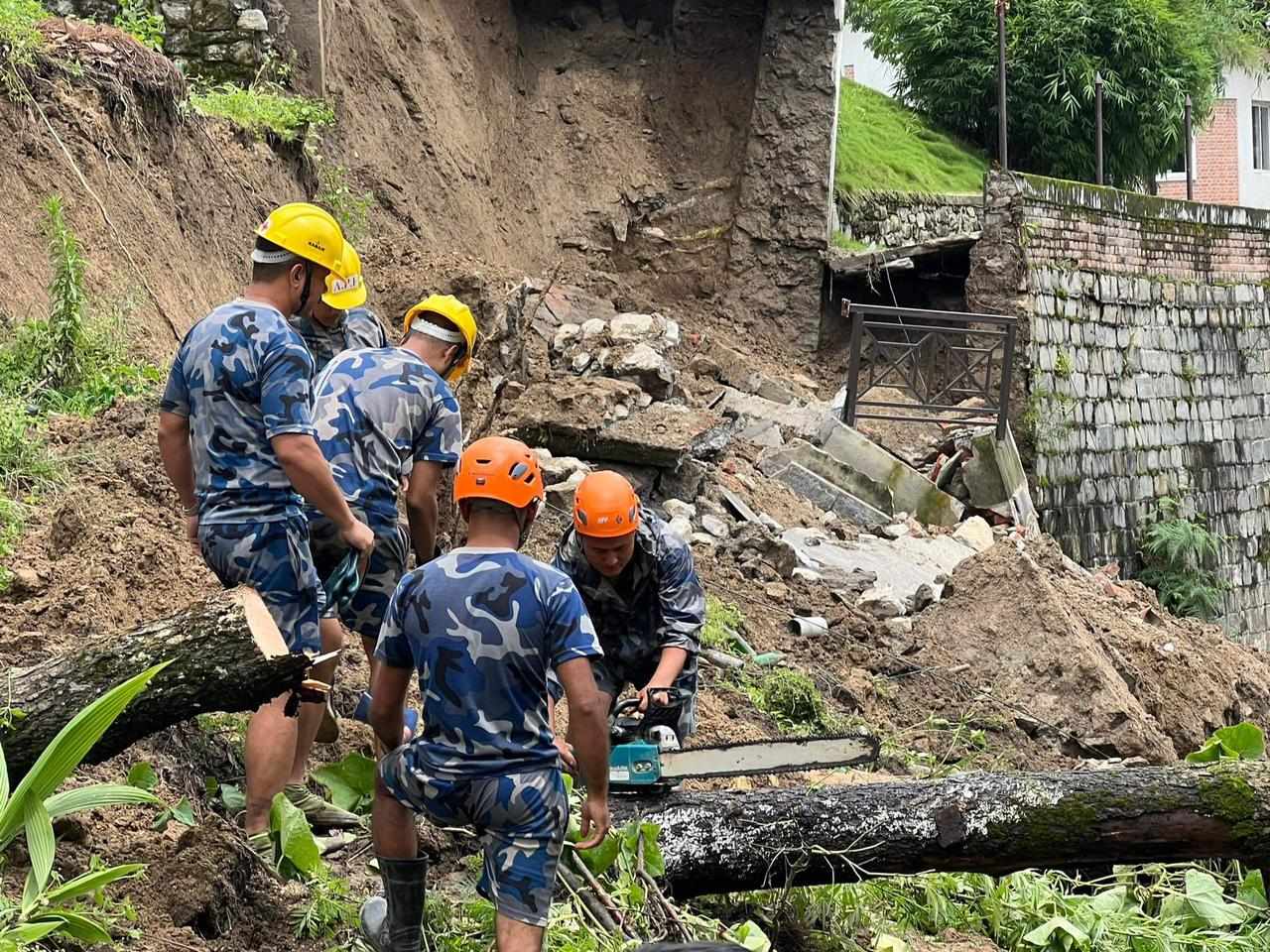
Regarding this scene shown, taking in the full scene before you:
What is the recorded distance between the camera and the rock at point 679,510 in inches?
445

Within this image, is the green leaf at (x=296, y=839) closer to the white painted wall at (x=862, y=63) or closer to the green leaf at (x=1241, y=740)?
the green leaf at (x=1241, y=740)

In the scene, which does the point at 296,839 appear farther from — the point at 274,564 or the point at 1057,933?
the point at 1057,933

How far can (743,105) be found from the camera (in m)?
18.2

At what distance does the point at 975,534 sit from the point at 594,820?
9645 mm

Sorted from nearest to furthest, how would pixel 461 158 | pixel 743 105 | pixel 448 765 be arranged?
pixel 448 765
pixel 461 158
pixel 743 105

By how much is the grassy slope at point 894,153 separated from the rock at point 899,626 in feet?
28.5

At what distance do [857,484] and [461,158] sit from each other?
603cm

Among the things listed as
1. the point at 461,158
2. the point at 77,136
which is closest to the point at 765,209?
the point at 461,158

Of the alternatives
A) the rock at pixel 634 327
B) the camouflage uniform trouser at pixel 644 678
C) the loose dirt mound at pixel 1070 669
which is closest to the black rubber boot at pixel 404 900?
the camouflage uniform trouser at pixel 644 678

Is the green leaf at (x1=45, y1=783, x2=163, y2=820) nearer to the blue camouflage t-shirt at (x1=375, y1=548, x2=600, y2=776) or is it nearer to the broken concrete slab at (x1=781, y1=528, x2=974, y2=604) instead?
the blue camouflage t-shirt at (x1=375, y1=548, x2=600, y2=776)

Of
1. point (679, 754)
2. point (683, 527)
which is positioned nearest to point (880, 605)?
point (683, 527)

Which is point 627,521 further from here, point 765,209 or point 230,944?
point 765,209

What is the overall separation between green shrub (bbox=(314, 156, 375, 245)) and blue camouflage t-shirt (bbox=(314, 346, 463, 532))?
864 centimetres

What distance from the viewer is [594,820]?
417 centimetres
